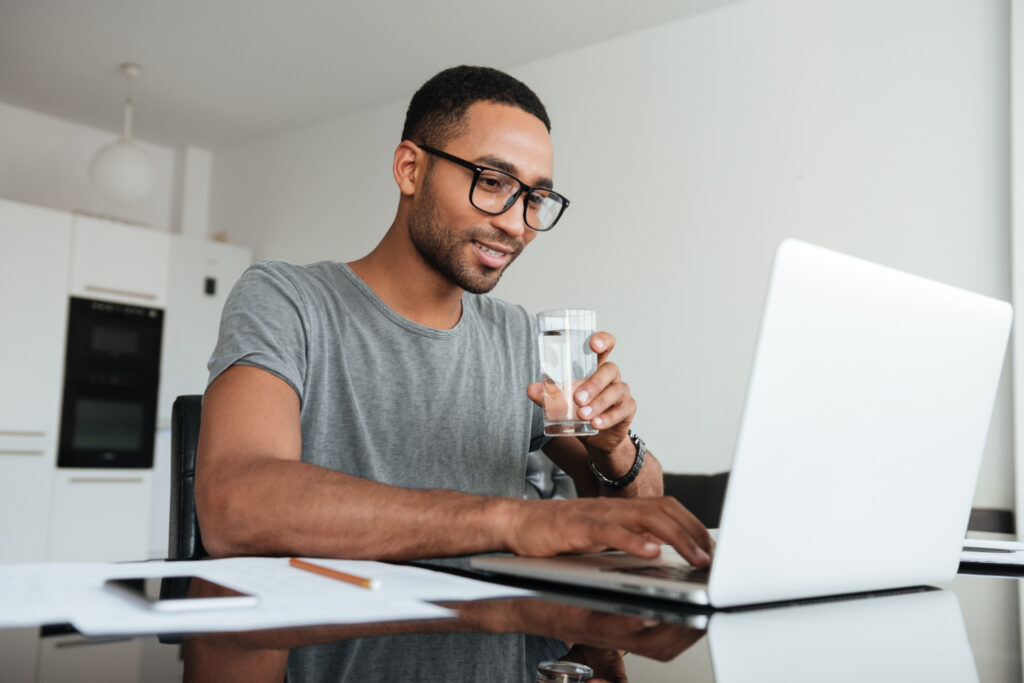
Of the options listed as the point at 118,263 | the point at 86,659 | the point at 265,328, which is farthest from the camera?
the point at 118,263

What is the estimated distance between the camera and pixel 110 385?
497 cm

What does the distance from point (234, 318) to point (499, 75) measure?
659mm

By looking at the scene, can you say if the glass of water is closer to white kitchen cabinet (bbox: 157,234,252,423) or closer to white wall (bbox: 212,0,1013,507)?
white wall (bbox: 212,0,1013,507)

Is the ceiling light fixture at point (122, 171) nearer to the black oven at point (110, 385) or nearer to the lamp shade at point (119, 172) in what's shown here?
the lamp shade at point (119, 172)

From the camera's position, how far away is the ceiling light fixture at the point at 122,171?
15.1 feet

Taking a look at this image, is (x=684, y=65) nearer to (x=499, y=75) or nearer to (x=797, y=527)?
(x=499, y=75)

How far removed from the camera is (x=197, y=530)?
1.35 metres

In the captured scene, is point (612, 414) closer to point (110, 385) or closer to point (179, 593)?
point (179, 593)

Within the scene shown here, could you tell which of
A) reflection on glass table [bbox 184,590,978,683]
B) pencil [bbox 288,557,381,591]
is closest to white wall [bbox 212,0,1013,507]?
reflection on glass table [bbox 184,590,978,683]

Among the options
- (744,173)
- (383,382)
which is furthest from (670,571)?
(744,173)

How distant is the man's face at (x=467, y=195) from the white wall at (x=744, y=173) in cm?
229

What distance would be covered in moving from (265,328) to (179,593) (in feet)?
1.92

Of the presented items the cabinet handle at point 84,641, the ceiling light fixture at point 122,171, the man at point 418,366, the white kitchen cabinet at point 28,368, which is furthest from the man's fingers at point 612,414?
the white kitchen cabinet at point 28,368

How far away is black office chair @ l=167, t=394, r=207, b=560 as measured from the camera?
1.35m
